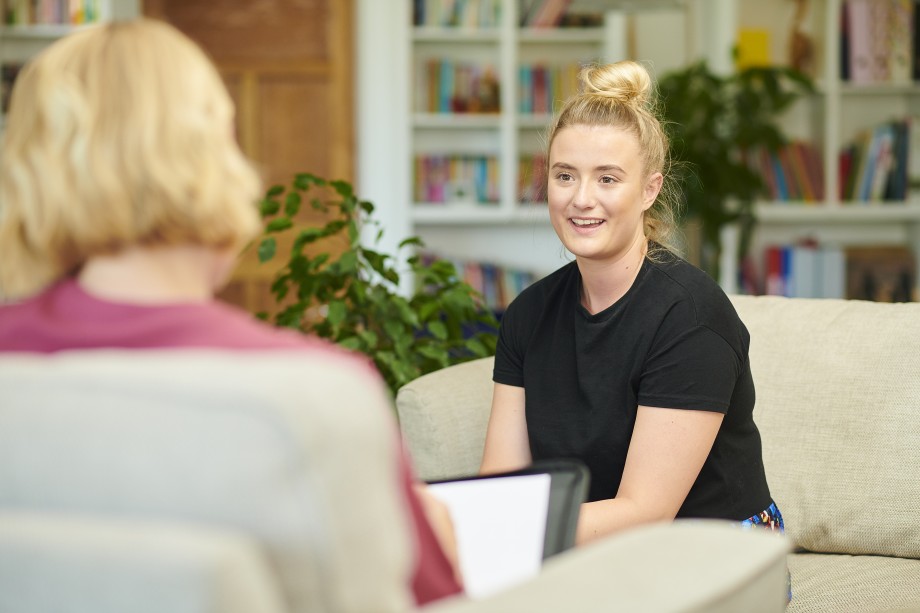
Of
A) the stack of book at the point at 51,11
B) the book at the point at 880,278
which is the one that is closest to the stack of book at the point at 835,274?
the book at the point at 880,278

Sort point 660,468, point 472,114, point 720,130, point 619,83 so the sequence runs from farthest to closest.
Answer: point 472,114, point 720,130, point 619,83, point 660,468

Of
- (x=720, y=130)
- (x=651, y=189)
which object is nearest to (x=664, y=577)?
(x=651, y=189)

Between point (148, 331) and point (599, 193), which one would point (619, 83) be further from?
point (148, 331)

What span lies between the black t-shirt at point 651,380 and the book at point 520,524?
19.8 inches

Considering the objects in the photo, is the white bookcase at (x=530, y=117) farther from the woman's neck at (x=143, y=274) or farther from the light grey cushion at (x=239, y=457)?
the light grey cushion at (x=239, y=457)

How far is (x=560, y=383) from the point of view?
188 centimetres

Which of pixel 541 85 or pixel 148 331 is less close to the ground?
pixel 541 85

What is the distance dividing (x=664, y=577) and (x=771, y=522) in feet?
3.43

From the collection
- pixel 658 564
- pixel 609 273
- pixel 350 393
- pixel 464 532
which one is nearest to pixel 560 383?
pixel 609 273

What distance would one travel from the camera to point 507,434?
194 centimetres

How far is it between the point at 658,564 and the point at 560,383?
97cm

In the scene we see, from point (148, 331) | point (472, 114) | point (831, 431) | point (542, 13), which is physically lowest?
point (831, 431)


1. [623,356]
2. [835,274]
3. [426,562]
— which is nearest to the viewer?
[426,562]

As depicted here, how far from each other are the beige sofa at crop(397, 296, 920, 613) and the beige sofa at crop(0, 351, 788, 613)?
1.25 metres
